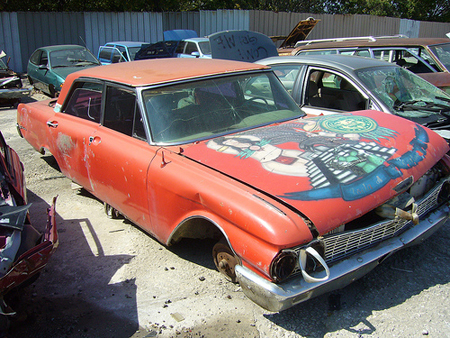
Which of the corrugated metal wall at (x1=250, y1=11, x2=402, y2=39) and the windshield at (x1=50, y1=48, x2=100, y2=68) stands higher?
the corrugated metal wall at (x1=250, y1=11, x2=402, y2=39)

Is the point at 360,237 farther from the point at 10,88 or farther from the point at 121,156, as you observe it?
the point at 10,88

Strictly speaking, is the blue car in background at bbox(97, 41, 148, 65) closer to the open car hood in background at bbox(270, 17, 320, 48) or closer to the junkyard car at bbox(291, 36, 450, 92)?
the open car hood in background at bbox(270, 17, 320, 48)

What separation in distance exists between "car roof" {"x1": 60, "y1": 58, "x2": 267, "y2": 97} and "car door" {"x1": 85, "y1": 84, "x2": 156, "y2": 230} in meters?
0.14

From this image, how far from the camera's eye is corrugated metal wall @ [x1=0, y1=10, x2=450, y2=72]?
14.8 meters

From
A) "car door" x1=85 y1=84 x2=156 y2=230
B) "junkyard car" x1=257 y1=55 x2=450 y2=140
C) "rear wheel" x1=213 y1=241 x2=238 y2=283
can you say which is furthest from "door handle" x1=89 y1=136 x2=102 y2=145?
"junkyard car" x1=257 y1=55 x2=450 y2=140

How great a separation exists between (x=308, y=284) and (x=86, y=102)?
10.3ft

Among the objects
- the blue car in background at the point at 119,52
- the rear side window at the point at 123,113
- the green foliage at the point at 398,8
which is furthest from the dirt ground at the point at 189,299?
the green foliage at the point at 398,8

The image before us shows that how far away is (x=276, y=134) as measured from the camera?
3.32 m

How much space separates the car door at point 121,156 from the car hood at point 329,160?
49 cm

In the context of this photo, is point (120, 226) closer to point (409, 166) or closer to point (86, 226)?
point (86, 226)

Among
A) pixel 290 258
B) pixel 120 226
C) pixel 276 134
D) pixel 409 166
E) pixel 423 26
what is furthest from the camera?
pixel 423 26

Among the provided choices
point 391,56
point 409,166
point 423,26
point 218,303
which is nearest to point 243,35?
point 391,56

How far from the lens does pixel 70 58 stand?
35.4ft

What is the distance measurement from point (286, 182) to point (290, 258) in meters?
0.51
